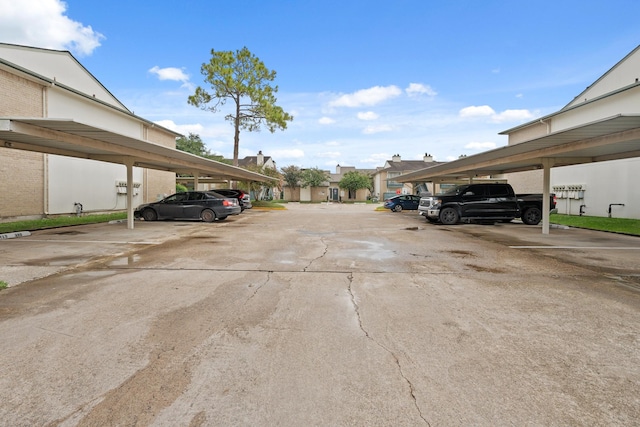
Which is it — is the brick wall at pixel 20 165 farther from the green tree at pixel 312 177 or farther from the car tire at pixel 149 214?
the green tree at pixel 312 177

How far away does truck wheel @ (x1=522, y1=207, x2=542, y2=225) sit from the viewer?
51.2 feet

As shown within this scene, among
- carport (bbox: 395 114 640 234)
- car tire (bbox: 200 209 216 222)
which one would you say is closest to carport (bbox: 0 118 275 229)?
car tire (bbox: 200 209 216 222)

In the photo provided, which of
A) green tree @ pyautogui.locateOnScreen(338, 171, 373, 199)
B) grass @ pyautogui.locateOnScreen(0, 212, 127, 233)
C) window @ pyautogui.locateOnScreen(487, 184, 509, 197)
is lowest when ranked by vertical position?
grass @ pyautogui.locateOnScreen(0, 212, 127, 233)

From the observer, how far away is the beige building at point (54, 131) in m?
13.7

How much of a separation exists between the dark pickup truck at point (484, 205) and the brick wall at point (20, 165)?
699 inches

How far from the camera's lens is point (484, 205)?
15.1 meters

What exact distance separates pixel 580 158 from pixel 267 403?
14909mm

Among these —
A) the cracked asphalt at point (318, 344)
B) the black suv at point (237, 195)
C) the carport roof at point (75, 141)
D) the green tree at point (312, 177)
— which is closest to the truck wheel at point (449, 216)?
the cracked asphalt at point (318, 344)

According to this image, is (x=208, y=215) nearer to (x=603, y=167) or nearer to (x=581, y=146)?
(x=581, y=146)

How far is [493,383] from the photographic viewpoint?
2611mm

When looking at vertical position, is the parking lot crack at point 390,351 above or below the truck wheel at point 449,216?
below

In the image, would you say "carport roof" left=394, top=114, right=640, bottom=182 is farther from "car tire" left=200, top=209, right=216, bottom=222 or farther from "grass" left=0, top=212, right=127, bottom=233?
"grass" left=0, top=212, right=127, bottom=233

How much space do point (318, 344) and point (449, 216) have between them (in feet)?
44.5

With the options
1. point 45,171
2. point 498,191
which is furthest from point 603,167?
point 45,171
